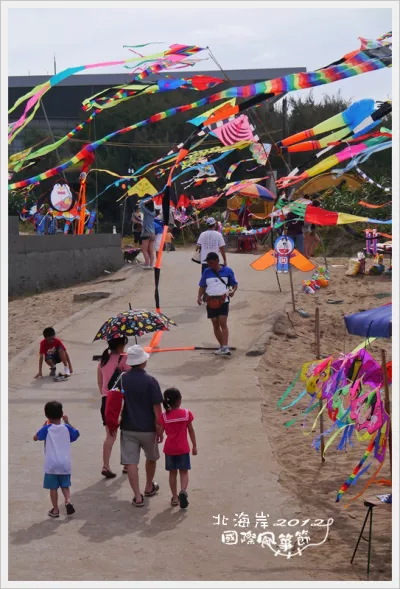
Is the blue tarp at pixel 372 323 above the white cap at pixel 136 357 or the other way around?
above

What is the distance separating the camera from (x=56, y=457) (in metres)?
7.05

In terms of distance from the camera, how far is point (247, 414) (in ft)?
33.1

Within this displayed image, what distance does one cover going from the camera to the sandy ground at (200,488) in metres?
6.10

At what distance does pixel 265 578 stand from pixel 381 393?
1731 millimetres

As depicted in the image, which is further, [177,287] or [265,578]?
[177,287]

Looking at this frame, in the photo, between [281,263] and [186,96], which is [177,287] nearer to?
[281,263]

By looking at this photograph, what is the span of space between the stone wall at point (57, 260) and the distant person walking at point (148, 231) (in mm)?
2954

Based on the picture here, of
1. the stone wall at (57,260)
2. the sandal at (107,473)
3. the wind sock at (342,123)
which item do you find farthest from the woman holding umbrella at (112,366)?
the stone wall at (57,260)

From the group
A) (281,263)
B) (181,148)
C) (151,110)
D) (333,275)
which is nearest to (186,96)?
(151,110)

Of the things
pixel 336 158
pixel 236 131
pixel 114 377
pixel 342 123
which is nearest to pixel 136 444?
pixel 114 377

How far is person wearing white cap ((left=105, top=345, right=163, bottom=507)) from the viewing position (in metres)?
7.29

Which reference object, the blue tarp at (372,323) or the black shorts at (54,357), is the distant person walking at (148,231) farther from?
the blue tarp at (372,323)

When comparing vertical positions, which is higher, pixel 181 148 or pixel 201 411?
pixel 181 148

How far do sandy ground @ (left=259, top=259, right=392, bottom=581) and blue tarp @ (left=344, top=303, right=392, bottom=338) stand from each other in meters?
1.65
